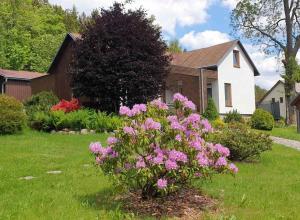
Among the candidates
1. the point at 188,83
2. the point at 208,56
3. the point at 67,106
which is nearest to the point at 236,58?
the point at 208,56

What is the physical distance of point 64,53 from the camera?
2991 centimetres

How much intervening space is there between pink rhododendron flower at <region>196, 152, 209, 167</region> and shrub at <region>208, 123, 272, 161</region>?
5665 millimetres

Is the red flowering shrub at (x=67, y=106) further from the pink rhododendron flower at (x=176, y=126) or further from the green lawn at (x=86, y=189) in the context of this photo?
the pink rhododendron flower at (x=176, y=126)

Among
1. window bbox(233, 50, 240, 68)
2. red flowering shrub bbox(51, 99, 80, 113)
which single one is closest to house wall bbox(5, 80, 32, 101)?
red flowering shrub bbox(51, 99, 80, 113)

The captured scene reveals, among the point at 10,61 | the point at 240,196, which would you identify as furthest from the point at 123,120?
the point at 10,61

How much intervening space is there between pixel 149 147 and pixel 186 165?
2.00ft

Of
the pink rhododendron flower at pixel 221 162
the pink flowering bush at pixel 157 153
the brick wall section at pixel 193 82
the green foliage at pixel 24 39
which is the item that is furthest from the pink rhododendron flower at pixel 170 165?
the green foliage at pixel 24 39

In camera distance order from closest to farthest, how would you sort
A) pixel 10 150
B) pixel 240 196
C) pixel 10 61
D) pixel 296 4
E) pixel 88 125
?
pixel 240 196 → pixel 10 150 → pixel 88 125 → pixel 296 4 → pixel 10 61

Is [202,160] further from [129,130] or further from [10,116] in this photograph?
[10,116]

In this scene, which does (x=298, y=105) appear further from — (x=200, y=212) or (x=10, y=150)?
(x=200, y=212)

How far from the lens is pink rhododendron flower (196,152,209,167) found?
6855 mm

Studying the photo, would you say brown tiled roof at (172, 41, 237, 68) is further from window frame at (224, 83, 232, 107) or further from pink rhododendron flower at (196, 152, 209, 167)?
pink rhododendron flower at (196, 152, 209, 167)

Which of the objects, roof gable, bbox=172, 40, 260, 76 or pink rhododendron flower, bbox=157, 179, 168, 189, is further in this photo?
roof gable, bbox=172, 40, 260, 76

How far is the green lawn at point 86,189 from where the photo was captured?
22.7ft
